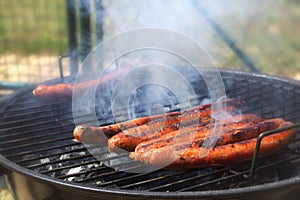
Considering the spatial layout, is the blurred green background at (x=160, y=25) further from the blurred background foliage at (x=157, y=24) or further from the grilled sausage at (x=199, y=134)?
the grilled sausage at (x=199, y=134)

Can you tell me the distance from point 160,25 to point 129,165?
245cm

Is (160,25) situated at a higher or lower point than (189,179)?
higher

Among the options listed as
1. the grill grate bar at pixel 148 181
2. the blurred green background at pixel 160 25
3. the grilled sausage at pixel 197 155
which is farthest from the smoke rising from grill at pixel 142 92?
the blurred green background at pixel 160 25

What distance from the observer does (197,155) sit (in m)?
2.10

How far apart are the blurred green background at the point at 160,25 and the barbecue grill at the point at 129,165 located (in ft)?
4.81

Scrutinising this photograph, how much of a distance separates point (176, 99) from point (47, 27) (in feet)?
14.6

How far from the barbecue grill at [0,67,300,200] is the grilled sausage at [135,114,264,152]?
149mm

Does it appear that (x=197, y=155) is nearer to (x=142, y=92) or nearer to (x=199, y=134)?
(x=199, y=134)

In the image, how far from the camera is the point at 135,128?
2.34 meters

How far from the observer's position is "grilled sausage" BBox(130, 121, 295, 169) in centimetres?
205

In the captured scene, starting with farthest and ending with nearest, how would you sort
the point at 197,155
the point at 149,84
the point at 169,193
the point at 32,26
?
1. the point at 32,26
2. the point at 149,84
3. the point at 197,155
4. the point at 169,193

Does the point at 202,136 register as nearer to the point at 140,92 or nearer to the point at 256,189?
the point at 256,189

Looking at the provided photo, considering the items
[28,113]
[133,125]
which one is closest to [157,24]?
[28,113]

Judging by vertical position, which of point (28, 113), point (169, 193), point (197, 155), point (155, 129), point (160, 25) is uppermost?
point (160, 25)
